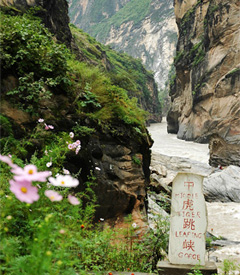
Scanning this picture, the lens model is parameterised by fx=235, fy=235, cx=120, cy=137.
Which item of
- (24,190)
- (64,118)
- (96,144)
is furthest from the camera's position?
(96,144)

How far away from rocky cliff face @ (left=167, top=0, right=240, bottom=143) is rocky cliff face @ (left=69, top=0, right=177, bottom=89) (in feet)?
152

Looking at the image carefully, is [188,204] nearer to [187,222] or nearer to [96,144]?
[187,222]

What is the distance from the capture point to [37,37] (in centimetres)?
434

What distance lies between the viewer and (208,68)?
882 inches

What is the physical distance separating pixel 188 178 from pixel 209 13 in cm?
2378

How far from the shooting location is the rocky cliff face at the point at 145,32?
75.1 metres

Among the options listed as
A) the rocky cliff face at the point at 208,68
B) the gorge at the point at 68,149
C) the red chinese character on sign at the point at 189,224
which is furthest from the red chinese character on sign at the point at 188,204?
the rocky cliff face at the point at 208,68

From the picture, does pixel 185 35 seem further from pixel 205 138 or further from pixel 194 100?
pixel 205 138

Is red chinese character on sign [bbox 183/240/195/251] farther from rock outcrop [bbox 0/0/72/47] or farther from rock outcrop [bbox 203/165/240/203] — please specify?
rock outcrop [bbox 203/165/240/203]

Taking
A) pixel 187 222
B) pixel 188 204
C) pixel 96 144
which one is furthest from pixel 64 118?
pixel 187 222

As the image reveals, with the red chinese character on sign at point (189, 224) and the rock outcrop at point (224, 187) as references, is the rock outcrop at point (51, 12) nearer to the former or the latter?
the red chinese character on sign at point (189, 224)

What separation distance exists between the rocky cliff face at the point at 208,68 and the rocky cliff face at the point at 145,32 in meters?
46.3

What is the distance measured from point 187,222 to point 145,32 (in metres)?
86.1

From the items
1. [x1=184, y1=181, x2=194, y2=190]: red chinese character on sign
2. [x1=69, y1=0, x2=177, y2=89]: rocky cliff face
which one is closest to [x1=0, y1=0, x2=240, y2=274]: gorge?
[x1=184, y1=181, x2=194, y2=190]: red chinese character on sign
